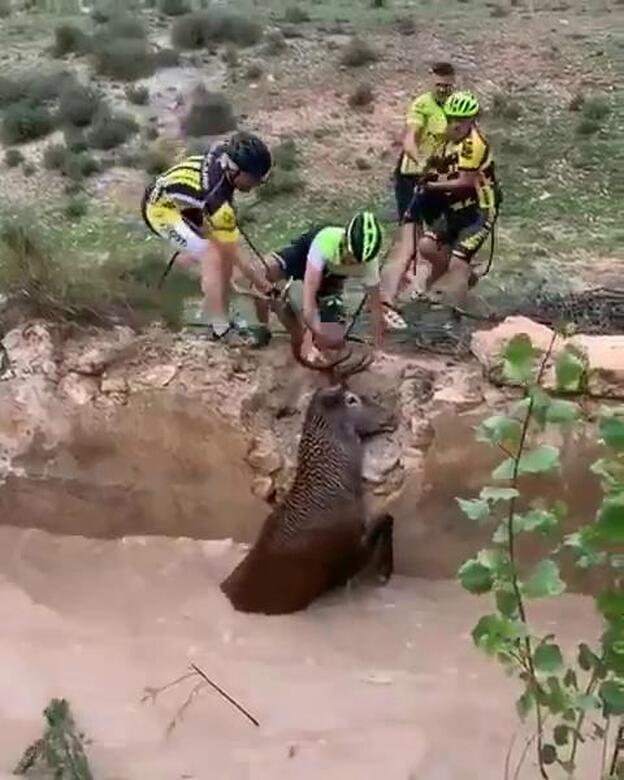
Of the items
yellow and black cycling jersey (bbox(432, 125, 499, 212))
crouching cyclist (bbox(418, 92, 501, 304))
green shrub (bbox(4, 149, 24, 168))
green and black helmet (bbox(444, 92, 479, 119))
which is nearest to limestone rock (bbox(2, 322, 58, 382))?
crouching cyclist (bbox(418, 92, 501, 304))

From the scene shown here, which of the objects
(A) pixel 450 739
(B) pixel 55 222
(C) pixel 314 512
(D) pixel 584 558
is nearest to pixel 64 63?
(B) pixel 55 222

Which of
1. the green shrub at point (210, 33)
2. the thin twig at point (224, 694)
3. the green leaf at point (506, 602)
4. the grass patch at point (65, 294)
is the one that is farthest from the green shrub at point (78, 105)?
the green leaf at point (506, 602)

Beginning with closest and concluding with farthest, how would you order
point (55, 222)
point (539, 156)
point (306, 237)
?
point (306, 237) < point (55, 222) < point (539, 156)

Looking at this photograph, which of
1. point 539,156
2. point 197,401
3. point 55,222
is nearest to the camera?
point 197,401

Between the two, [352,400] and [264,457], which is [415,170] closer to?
[352,400]

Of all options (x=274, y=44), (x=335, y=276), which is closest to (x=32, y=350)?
(x=335, y=276)

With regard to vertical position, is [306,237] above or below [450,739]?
above

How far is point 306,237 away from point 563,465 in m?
1.89

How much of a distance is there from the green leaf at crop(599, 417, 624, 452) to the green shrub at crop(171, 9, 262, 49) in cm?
1442

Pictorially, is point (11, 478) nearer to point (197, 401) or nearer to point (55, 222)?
point (197, 401)

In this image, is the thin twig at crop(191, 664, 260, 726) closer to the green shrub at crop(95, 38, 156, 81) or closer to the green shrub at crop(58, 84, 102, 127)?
the green shrub at crop(58, 84, 102, 127)

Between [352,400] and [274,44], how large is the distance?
1067 centimetres

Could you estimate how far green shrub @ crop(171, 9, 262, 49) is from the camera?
1764 cm

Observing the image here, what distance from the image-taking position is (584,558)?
4.04 m
